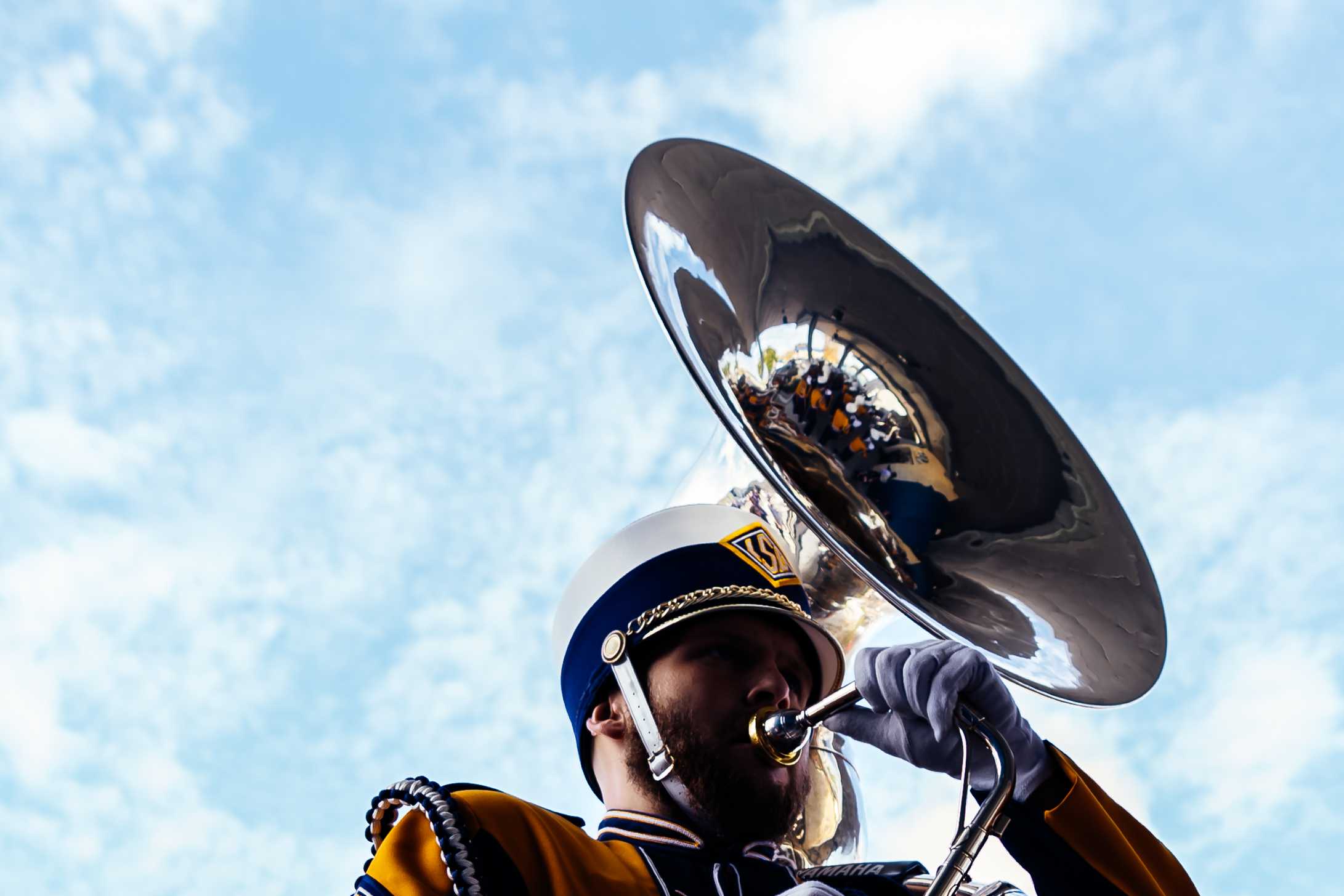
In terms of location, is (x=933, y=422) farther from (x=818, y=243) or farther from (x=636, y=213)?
(x=636, y=213)

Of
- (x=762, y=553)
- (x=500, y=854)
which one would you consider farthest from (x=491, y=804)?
(x=762, y=553)

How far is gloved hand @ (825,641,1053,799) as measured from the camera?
3988 mm

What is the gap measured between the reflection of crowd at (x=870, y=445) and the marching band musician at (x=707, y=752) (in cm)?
46

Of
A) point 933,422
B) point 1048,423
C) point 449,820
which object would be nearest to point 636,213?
point 933,422

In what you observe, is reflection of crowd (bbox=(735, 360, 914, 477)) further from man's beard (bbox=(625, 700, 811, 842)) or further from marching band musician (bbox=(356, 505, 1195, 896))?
man's beard (bbox=(625, 700, 811, 842))

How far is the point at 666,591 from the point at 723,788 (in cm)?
72

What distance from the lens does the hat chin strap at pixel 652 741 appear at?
451 centimetres

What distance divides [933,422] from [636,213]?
112cm

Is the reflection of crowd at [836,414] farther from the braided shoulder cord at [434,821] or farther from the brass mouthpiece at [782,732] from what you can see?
the braided shoulder cord at [434,821]

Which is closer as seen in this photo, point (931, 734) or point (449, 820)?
point (449, 820)

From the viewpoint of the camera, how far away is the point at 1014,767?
13.3 feet

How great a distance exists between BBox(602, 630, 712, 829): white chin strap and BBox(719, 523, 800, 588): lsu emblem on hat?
0.49 meters

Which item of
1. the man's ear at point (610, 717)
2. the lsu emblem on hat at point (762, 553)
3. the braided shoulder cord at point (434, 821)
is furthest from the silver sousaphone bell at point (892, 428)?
the braided shoulder cord at point (434, 821)

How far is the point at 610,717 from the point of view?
4902mm
